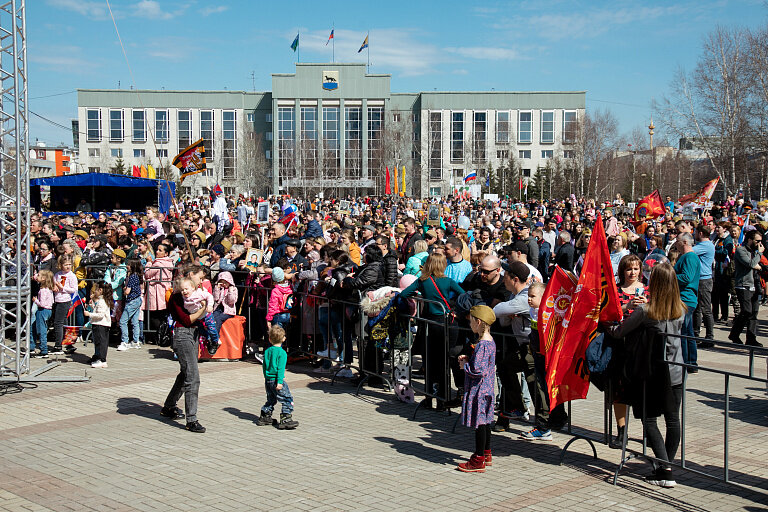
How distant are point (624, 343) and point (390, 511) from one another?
250cm

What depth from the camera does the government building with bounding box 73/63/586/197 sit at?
97.9 meters

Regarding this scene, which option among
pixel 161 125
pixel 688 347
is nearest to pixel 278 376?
pixel 688 347

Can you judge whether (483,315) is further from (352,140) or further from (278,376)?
(352,140)

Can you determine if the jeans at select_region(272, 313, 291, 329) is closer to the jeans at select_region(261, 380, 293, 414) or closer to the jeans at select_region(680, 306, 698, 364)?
the jeans at select_region(261, 380, 293, 414)

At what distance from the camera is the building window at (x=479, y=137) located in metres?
97.6

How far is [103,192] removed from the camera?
120 ft

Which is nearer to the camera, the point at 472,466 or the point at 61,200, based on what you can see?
the point at 472,466

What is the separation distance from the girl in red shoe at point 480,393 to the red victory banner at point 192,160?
13958 millimetres

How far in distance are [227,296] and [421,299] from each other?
4.42 metres

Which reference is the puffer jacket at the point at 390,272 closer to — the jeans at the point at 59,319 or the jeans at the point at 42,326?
the jeans at the point at 59,319

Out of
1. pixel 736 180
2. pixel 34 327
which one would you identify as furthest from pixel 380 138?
pixel 34 327

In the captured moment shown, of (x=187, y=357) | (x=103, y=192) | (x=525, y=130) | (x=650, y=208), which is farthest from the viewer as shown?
(x=525, y=130)

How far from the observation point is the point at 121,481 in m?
6.48

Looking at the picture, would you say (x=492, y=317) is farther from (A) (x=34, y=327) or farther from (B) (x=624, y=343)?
(A) (x=34, y=327)
